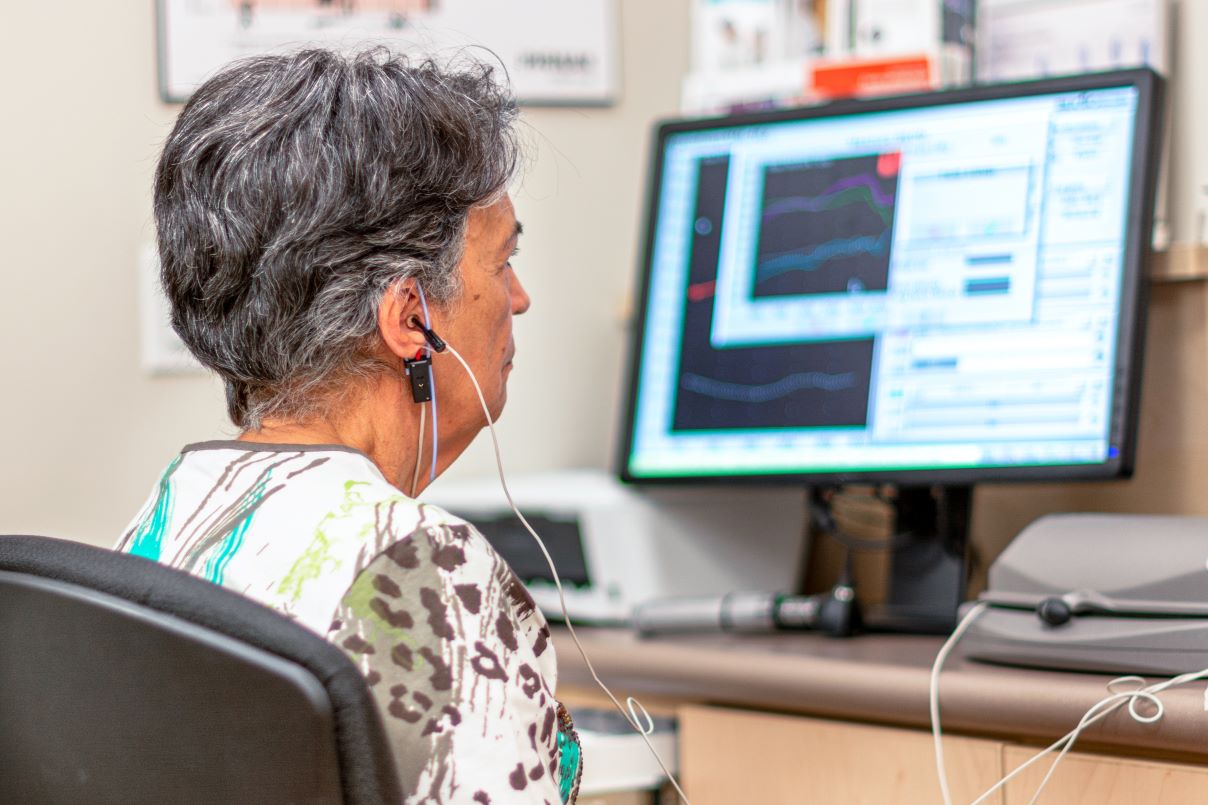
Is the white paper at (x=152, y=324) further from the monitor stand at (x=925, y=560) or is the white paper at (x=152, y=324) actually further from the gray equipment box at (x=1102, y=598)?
the gray equipment box at (x=1102, y=598)

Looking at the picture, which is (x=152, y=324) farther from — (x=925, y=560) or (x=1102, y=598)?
(x=1102, y=598)

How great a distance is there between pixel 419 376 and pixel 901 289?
2.30ft

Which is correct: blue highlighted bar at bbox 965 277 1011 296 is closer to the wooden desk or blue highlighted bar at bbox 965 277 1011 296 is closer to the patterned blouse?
the wooden desk

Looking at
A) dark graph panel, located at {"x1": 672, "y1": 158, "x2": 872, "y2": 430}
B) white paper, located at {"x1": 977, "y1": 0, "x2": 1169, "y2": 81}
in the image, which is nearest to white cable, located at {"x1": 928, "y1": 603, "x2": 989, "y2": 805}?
dark graph panel, located at {"x1": 672, "y1": 158, "x2": 872, "y2": 430}

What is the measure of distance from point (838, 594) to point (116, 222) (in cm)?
93

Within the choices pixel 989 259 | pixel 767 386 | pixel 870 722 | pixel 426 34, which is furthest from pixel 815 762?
pixel 426 34

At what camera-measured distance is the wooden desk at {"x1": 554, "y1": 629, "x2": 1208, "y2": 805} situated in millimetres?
1095

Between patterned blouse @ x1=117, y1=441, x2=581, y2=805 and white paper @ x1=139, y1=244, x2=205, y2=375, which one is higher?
white paper @ x1=139, y1=244, x2=205, y2=375

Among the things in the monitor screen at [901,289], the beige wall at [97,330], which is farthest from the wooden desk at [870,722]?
the beige wall at [97,330]

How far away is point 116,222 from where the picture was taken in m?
1.58

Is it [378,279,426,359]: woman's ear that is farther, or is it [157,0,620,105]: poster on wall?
[157,0,620,105]: poster on wall

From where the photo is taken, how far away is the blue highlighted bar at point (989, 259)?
4.65 ft

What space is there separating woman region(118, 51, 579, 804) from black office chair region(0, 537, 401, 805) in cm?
8

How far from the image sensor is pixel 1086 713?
1.08 m
